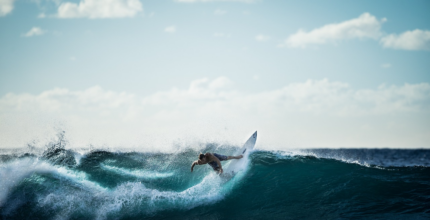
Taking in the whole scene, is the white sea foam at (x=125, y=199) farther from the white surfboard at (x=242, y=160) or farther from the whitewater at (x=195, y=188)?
the white surfboard at (x=242, y=160)

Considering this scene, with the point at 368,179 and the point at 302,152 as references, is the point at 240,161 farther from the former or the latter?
the point at 368,179

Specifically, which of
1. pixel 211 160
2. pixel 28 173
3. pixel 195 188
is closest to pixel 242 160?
pixel 211 160

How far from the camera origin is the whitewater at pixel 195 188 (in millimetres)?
7336

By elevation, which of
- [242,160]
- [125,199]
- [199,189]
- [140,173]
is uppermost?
[242,160]

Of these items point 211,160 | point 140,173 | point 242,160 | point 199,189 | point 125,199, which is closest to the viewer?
point 125,199

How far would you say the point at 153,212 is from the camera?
7.42 metres

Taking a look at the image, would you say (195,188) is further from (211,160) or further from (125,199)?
(125,199)

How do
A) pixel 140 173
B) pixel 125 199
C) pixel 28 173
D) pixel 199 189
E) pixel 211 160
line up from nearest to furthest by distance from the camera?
pixel 125 199 < pixel 211 160 < pixel 199 189 < pixel 28 173 < pixel 140 173

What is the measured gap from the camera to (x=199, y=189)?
800 centimetres

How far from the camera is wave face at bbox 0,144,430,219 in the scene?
733 centimetres

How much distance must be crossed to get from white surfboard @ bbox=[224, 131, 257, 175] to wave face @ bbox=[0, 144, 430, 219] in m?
0.25

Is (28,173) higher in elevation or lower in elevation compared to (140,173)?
lower

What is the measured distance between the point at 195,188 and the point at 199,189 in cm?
13

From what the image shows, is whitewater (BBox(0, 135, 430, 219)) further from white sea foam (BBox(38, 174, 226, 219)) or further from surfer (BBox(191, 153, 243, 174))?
surfer (BBox(191, 153, 243, 174))
